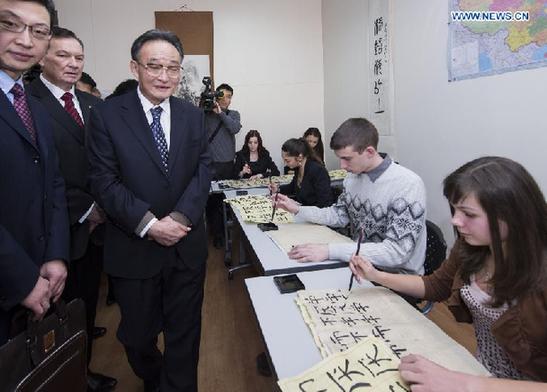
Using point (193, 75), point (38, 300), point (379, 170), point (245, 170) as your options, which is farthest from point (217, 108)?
point (38, 300)

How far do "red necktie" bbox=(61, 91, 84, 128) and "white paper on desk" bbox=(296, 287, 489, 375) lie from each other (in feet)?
3.95

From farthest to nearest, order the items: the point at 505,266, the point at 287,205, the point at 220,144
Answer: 1. the point at 220,144
2. the point at 287,205
3. the point at 505,266

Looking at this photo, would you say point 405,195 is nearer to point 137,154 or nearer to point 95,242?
point 137,154

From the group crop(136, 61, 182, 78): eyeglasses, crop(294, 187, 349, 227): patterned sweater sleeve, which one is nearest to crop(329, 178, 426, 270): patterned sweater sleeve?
crop(294, 187, 349, 227): patterned sweater sleeve

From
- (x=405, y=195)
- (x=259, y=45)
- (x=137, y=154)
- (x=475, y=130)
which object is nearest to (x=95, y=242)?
(x=137, y=154)

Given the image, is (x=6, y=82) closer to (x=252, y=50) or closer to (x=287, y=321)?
(x=287, y=321)

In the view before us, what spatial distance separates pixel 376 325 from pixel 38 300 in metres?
0.93

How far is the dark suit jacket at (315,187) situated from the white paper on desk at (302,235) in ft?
2.90

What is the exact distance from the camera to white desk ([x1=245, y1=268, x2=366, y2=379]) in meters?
0.87

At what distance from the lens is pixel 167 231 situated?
1366mm

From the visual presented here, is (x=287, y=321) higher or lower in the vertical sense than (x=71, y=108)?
lower

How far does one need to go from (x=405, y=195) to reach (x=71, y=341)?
1.25m

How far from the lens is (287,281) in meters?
1.25

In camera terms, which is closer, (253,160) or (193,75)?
(253,160)
